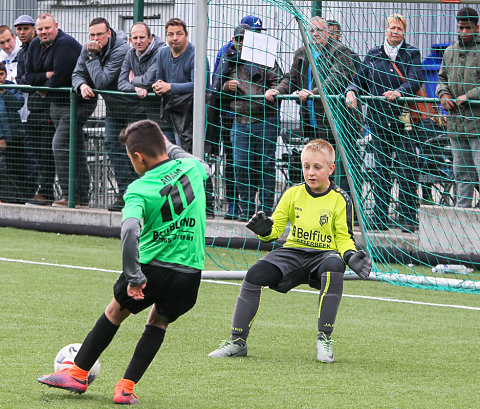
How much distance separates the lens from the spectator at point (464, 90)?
8.51 meters

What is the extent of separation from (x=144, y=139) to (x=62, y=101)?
774cm

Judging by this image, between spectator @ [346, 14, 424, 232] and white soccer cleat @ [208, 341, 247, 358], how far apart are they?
Result: 3382mm

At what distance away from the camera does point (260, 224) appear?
6.09 m

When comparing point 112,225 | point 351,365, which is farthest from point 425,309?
point 112,225

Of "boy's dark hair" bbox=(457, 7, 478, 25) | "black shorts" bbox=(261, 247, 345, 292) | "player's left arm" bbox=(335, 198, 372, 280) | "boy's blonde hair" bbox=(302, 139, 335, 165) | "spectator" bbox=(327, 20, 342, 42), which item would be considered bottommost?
"black shorts" bbox=(261, 247, 345, 292)

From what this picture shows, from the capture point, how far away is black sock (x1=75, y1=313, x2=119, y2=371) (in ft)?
15.5

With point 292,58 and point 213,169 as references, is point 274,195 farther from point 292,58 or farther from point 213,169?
point 292,58

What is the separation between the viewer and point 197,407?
463 cm

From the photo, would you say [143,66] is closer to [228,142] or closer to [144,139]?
[228,142]

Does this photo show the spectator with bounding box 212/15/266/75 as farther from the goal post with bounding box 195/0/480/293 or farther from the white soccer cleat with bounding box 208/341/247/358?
the white soccer cleat with bounding box 208/341/247/358

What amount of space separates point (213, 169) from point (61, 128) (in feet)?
9.99

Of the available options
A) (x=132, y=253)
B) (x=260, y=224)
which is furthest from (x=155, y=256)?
(x=260, y=224)

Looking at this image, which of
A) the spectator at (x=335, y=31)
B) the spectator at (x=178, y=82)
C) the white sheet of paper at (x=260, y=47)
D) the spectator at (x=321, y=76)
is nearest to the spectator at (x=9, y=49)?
the spectator at (x=178, y=82)

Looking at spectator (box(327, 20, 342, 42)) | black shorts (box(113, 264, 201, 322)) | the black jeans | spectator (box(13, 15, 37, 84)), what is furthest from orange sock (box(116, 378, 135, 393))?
spectator (box(13, 15, 37, 84))
